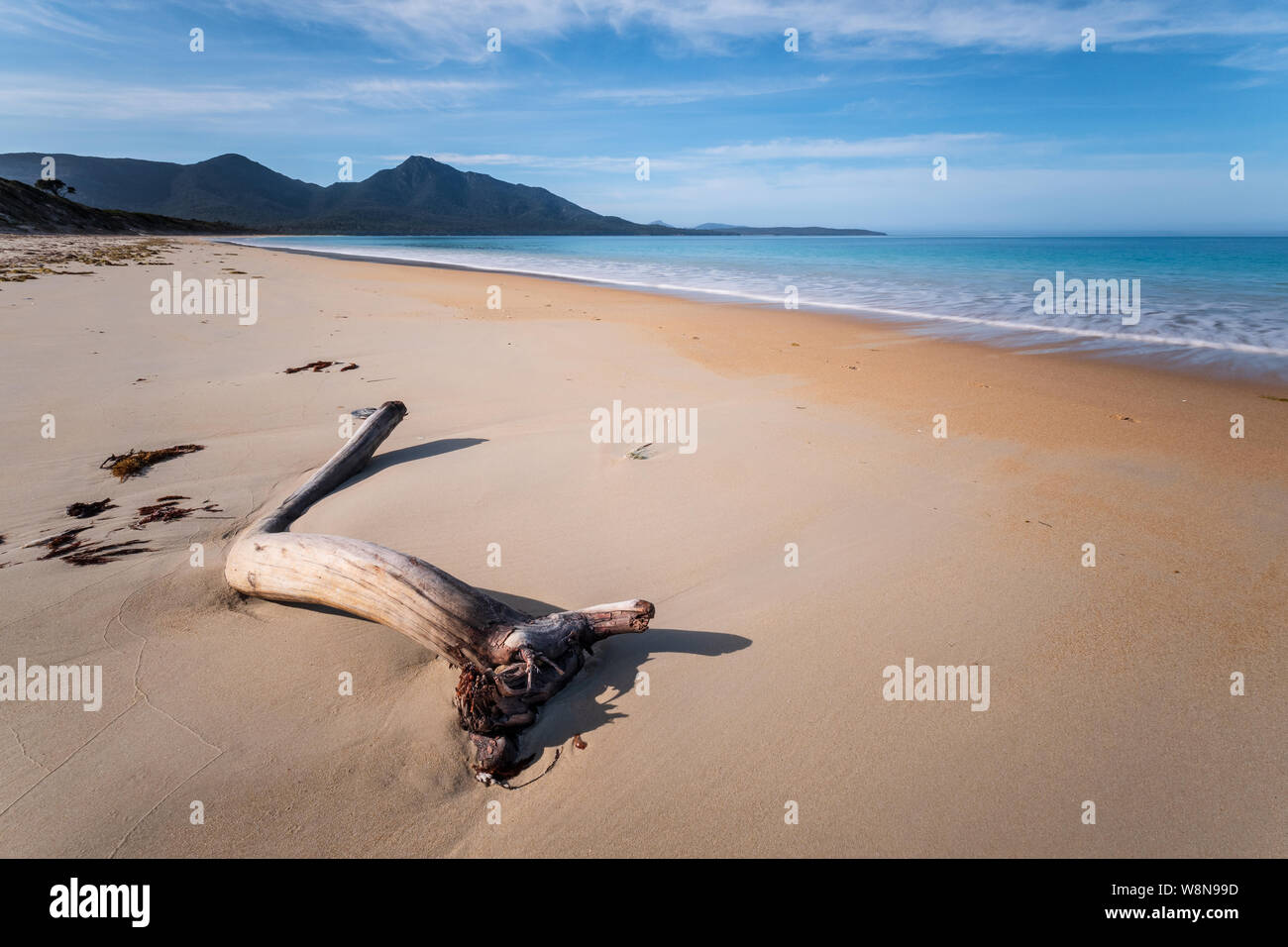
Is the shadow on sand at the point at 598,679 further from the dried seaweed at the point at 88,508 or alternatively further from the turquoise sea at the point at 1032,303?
the turquoise sea at the point at 1032,303

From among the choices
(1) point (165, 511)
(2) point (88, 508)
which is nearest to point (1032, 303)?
(1) point (165, 511)

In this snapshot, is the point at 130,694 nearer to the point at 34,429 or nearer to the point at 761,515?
the point at 761,515

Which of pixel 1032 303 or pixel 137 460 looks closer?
pixel 137 460

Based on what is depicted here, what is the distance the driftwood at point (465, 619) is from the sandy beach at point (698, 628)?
0.13m

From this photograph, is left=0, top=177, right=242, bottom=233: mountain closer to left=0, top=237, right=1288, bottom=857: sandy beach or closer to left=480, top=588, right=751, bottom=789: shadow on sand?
left=0, top=237, right=1288, bottom=857: sandy beach

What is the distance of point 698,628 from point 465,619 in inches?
49.5

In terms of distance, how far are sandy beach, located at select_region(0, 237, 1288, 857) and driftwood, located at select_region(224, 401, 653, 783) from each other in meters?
0.13

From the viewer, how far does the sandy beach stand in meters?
2.30

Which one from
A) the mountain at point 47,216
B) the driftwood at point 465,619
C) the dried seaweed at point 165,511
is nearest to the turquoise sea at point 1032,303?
the driftwood at point 465,619

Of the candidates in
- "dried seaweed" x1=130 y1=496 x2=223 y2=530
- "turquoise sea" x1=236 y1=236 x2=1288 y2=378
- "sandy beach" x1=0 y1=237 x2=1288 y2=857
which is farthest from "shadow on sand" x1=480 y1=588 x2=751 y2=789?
"turquoise sea" x1=236 y1=236 x2=1288 y2=378

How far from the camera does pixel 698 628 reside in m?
3.41

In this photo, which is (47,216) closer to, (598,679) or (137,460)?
(137,460)

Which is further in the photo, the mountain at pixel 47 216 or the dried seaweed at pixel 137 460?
the mountain at pixel 47 216

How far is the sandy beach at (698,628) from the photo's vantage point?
2303mm
